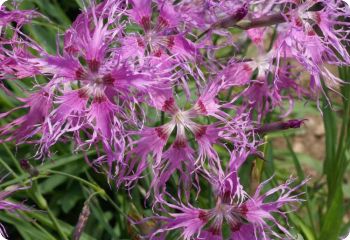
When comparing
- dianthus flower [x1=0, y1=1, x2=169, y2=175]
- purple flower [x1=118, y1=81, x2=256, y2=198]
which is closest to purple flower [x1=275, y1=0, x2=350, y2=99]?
purple flower [x1=118, y1=81, x2=256, y2=198]

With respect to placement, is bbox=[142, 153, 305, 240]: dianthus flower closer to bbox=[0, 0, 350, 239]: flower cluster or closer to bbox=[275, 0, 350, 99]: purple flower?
bbox=[0, 0, 350, 239]: flower cluster

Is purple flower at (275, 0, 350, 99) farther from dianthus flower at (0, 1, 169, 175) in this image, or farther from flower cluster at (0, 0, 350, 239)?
dianthus flower at (0, 1, 169, 175)

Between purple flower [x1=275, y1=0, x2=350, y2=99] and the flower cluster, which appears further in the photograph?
purple flower [x1=275, y1=0, x2=350, y2=99]

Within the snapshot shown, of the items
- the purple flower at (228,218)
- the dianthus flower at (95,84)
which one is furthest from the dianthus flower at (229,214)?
the dianthus flower at (95,84)

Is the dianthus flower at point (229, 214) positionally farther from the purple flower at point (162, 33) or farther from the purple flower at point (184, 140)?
the purple flower at point (162, 33)

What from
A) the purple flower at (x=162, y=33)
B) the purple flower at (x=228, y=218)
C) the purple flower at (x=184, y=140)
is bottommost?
the purple flower at (x=228, y=218)

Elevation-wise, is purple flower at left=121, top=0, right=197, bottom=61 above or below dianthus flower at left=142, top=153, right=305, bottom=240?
above

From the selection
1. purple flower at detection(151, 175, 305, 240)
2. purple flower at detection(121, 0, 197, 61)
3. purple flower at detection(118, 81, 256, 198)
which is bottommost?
purple flower at detection(151, 175, 305, 240)

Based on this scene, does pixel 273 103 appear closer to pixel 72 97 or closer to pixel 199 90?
pixel 199 90

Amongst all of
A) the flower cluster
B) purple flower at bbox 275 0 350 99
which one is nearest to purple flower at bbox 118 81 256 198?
the flower cluster
